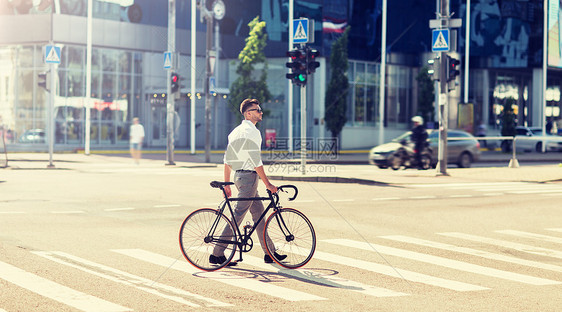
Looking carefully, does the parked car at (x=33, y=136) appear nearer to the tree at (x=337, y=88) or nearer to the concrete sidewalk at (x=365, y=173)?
the concrete sidewalk at (x=365, y=173)

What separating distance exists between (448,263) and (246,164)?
273 centimetres

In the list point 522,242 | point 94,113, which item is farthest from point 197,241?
point 94,113

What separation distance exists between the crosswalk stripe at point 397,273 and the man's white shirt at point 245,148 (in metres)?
1.70

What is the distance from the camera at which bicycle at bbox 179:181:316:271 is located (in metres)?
9.11

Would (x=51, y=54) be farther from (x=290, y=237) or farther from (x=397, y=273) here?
(x=397, y=273)

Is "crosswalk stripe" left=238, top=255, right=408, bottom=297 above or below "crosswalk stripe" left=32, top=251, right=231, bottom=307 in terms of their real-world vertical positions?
below

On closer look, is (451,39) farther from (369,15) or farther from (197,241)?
(369,15)

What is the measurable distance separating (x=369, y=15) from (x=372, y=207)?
38565 millimetres

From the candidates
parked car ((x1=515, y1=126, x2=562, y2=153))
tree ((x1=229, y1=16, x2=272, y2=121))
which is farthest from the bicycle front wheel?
parked car ((x1=515, y1=126, x2=562, y2=153))

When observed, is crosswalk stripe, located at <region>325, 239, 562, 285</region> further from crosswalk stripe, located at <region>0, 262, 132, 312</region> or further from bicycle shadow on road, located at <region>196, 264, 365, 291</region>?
crosswalk stripe, located at <region>0, 262, 132, 312</region>

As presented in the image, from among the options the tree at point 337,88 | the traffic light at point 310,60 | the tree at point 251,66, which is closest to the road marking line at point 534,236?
the traffic light at point 310,60

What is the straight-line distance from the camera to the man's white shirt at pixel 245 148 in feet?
29.3

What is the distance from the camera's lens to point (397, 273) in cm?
900

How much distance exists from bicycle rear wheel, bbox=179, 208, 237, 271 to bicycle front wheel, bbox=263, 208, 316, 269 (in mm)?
429
